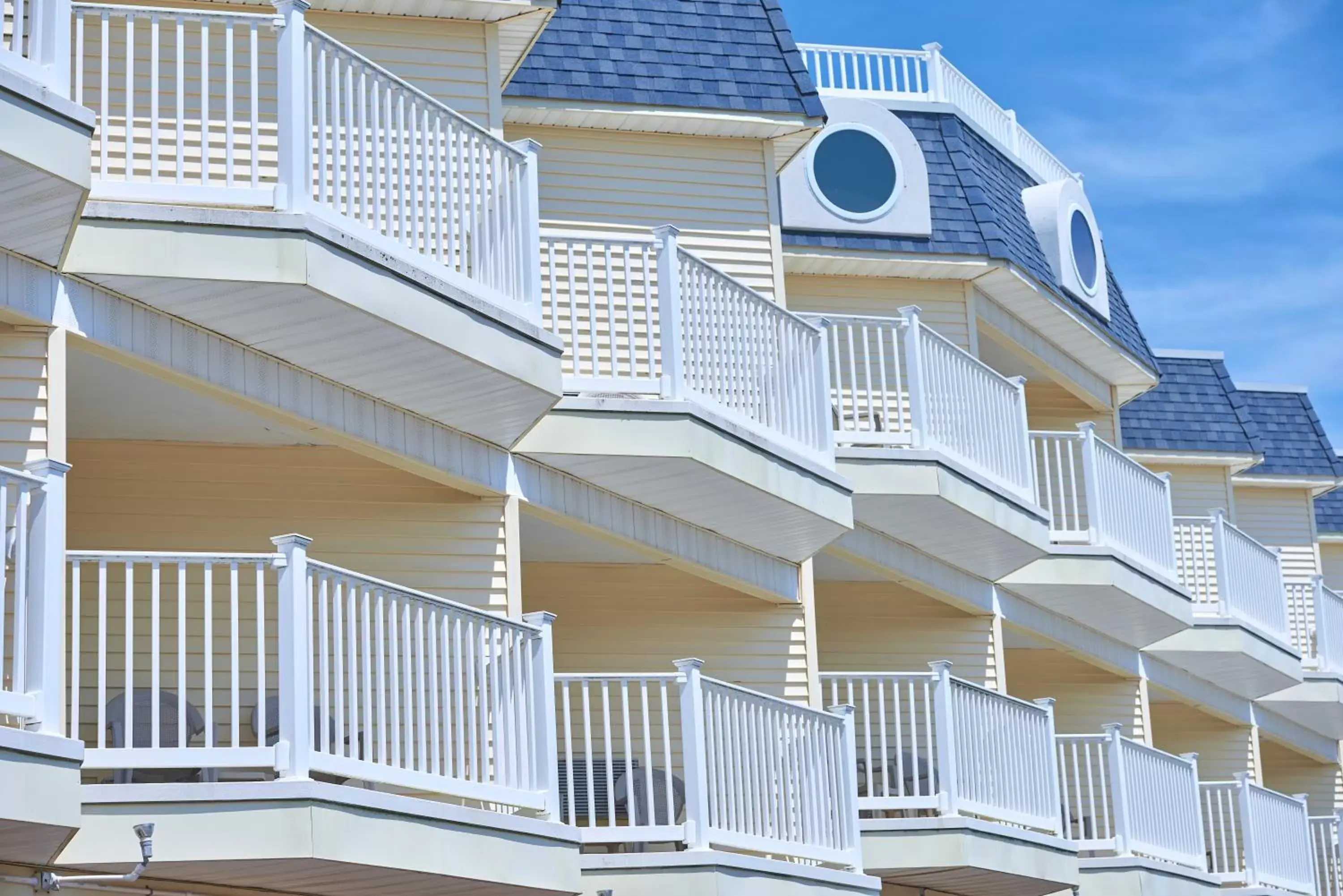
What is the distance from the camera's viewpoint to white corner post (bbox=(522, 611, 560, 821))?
13.3m

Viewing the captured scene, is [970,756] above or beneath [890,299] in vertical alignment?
beneath

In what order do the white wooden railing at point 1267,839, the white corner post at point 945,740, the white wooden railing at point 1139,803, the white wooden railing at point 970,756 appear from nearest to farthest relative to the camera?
the white wooden railing at point 970,756, the white corner post at point 945,740, the white wooden railing at point 1139,803, the white wooden railing at point 1267,839

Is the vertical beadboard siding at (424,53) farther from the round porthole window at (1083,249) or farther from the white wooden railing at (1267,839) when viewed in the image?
the white wooden railing at (1267,839)

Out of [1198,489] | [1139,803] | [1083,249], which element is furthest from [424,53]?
[1198,489]

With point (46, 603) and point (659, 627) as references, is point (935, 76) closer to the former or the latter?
point (659, 627)

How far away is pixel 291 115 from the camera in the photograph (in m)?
12.6

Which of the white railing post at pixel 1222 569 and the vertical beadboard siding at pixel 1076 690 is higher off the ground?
the white railing post at pixel 1222 569

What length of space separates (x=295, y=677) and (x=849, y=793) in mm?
6370

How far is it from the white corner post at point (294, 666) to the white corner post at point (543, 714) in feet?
7.24

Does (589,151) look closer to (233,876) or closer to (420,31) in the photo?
(420,31)

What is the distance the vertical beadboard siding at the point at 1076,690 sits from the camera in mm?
25984

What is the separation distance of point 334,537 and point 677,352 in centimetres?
298

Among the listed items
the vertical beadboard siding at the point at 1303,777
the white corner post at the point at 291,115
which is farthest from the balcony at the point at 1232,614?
the white corner post at the point at 291,115

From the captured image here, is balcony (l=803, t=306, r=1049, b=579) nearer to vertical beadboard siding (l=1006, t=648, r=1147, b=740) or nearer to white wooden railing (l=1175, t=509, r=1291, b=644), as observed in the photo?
vertical beadboard siding (l=1006, t=648, r=1147, b=740)
